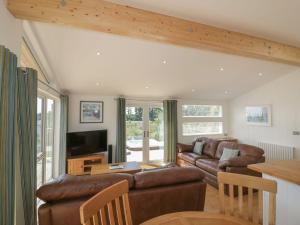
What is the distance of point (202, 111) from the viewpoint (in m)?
6.87

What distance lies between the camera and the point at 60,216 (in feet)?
5.29

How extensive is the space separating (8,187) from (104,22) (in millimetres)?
1757

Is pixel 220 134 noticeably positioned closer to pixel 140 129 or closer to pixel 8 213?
pixel 140 129

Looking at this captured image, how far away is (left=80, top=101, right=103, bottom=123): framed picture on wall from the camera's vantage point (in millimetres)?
5473

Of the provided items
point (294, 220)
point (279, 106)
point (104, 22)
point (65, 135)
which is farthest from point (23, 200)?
point (279, 106)

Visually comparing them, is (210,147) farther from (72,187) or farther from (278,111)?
(72,187)

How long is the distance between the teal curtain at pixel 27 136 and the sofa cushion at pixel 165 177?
103cm

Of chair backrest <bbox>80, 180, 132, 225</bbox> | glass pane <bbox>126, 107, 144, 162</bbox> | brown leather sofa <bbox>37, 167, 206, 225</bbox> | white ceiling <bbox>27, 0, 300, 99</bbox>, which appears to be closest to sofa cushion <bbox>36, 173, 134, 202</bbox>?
brown leather sofa <bbox>37, 167, 206, 225</bbox>

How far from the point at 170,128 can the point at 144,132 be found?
2.90ft

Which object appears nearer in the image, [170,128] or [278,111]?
[278,111]

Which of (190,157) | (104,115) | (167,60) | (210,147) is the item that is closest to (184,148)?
(190,157)

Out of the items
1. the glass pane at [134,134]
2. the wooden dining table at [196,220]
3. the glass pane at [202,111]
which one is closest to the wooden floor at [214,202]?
the wooden dining table at [196,220]

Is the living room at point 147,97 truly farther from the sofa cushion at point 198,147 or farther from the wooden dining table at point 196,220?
the wooden dining table at point 196,220

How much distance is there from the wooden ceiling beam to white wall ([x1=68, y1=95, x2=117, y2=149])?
12.4 feet
